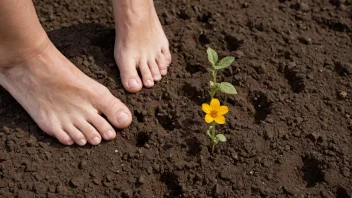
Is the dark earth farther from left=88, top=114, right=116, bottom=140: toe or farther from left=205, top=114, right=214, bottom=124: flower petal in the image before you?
left=205, top=114, right=214, bottom=124: flower petal

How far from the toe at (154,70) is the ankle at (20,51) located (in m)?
0.51

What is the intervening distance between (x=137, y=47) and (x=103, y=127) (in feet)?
1.55

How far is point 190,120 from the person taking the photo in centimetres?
240

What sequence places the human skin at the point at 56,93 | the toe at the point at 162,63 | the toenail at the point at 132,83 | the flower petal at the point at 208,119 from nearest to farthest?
1. the flower petal at the point at 208,119
2. the human skin at the point at 56,93
3. the toenail at the point at 132,83
4. the toe at the point at 162,63

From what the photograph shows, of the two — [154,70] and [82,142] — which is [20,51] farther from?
[154,70]

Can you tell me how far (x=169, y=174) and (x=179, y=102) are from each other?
0.38 metres

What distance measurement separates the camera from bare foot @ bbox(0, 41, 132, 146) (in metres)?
2.30

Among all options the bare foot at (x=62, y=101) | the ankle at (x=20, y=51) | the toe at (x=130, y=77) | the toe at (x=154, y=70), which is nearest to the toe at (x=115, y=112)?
the bare foot at (x=62, y=101)

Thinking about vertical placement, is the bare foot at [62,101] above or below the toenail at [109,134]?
above

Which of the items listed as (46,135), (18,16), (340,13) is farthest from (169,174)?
(340,13)

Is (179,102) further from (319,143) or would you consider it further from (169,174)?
(319,143)

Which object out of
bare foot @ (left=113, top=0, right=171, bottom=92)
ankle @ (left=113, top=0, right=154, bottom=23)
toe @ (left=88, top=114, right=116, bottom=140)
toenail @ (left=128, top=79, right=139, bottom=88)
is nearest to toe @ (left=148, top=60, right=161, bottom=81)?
bare foot @ (left=113, top=0, right=171, bottom=92)

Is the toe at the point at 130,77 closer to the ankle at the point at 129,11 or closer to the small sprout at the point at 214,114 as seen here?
the ankle at the point at 129,11

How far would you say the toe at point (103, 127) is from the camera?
232 centimetres
